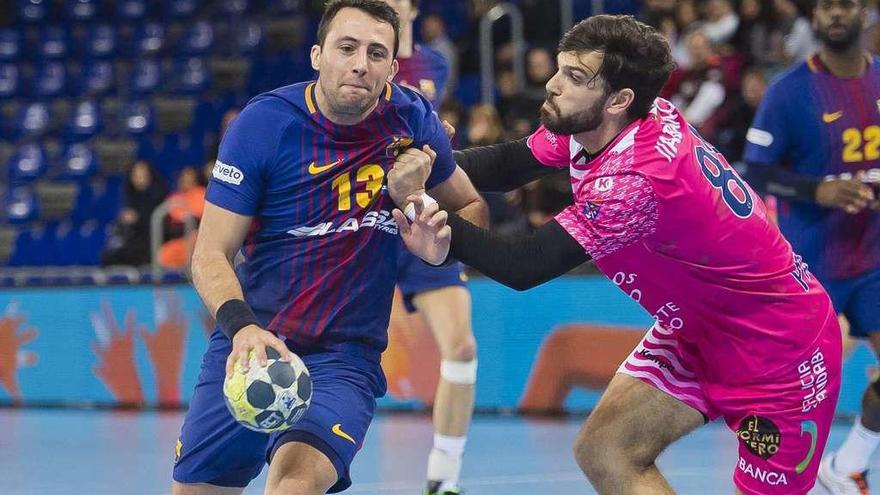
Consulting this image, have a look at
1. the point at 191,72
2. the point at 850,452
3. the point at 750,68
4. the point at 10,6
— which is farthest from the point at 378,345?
the point at 10,6

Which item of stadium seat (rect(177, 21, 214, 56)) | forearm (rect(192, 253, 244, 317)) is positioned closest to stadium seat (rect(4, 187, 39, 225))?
stadium seat (rect(177, 21, 214, 56))

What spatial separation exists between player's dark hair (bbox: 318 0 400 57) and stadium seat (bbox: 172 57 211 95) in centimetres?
1245

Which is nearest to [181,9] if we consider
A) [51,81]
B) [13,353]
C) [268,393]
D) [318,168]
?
[51,81]

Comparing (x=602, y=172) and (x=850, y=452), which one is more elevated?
(x=602, y=172)

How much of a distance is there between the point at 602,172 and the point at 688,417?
94cm

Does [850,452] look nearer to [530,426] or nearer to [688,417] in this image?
[688,417]

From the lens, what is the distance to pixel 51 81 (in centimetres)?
1823

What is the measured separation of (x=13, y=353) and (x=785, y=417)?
8864 millimetres

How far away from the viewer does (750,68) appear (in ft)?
38.4

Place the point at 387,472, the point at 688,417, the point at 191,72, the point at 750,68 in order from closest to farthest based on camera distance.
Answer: the point at 688,417, the point at 387,472, the point at 750,68, the point at 191,72

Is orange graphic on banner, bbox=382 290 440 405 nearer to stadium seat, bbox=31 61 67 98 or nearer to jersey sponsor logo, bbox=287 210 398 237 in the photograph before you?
jersey sponsor logo, bbox=287 210 398 237

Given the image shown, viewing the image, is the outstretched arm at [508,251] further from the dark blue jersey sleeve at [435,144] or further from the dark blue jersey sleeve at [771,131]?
the dark blue jersey sleeve at [771,131]

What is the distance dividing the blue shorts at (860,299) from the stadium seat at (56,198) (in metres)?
10.8

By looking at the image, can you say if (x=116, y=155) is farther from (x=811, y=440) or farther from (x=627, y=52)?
(x=811, y=440)
